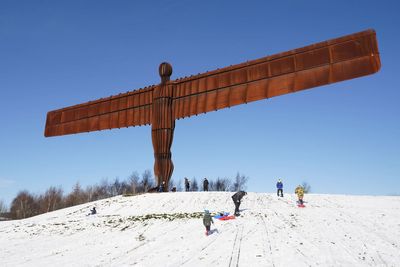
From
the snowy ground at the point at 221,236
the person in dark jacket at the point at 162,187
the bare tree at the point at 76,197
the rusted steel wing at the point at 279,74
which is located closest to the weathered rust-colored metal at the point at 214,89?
the rusted steel wing at the point at 279,74

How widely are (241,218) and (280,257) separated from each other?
671 centimetres

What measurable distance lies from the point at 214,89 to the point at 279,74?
488 cm

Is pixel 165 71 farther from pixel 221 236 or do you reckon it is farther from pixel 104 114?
pixel 221 236

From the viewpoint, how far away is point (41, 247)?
53.0 feet

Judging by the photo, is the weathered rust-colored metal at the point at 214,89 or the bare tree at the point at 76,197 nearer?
the weathered rust-colored metal at the point at 214,89

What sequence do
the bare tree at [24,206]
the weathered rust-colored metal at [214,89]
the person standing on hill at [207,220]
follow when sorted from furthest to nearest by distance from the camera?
the bare tree at [24,206], the weathered rust-colored metal at [214,89], the person standing on hill at [207,220]

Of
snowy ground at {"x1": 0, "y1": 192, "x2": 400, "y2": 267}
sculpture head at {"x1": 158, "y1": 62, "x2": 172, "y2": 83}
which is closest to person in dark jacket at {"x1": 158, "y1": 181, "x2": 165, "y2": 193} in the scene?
snowy ground at {"x1": 0, "y1": 192, "x2": 400, "y2": 267}

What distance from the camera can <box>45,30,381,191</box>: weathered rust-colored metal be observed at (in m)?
20.0

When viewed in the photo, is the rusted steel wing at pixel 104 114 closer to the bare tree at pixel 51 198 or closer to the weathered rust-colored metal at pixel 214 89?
the weathered rust-colored metal at pixel 214 89

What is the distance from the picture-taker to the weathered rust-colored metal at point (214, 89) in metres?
20.0

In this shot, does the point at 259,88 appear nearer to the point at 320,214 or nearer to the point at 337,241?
the point at 320,214

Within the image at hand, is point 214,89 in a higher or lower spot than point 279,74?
lower

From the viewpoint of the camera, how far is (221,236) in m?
14.7

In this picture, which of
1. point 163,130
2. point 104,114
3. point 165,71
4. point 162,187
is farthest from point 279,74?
point 104,114
